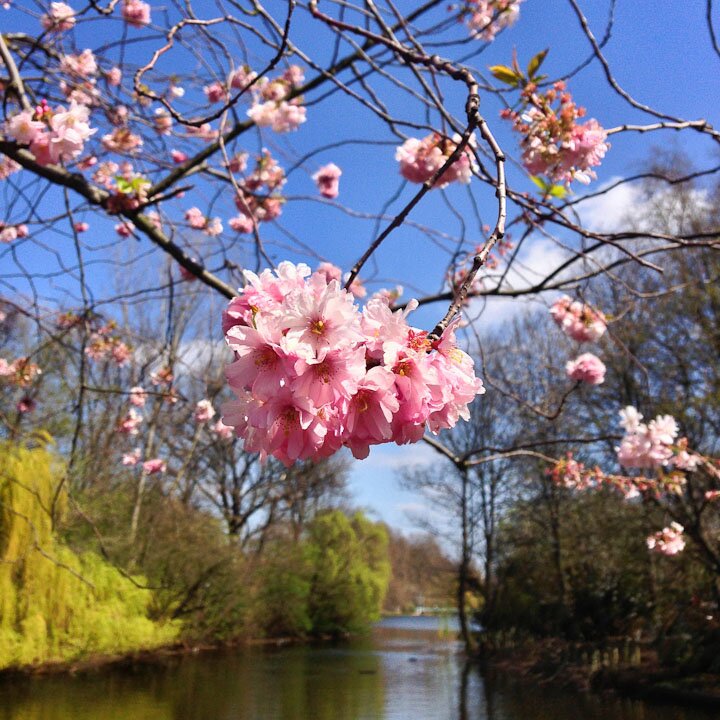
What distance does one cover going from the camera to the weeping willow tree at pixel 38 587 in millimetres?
6246

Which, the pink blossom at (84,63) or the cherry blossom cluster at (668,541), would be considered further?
the cherry blossom cluster at (668,541)

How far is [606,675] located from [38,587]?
671 centimetres

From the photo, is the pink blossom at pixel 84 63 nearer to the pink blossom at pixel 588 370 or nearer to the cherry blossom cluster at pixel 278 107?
the cherry blossom cluster at pixel 278 107

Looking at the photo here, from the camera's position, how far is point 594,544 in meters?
11.1

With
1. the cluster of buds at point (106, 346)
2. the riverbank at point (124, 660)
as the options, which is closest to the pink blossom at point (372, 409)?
the cluster of buds at point (106, 346)

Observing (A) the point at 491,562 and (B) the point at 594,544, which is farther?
(A) the point at 491,562

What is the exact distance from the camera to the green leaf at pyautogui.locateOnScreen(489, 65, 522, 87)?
67.4 inches

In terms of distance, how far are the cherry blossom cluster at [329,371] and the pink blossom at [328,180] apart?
9.79ft

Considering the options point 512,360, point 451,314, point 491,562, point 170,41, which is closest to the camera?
point 451,314

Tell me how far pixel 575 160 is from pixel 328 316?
1353 mm

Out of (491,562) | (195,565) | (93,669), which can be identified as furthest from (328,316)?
(491,562)

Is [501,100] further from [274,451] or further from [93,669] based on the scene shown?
[93,669]

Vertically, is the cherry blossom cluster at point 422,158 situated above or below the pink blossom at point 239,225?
below

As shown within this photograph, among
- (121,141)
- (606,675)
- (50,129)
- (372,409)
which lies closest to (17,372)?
(121,141)
